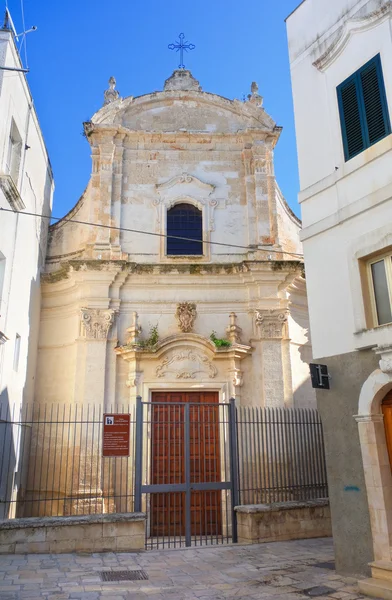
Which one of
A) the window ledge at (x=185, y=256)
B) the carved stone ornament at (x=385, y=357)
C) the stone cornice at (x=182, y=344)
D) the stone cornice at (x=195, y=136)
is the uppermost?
the stone cornice at (x=195, y=136)

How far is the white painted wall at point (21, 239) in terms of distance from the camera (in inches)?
440

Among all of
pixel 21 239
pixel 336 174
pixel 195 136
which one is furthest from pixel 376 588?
pixel 195 136

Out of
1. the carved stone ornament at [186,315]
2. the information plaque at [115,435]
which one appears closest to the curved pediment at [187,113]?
the carved stone ornament at [186,315]

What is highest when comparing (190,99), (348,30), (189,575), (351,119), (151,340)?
(190,99)

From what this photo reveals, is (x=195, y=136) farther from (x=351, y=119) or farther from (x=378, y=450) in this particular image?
(x=378, y=450)

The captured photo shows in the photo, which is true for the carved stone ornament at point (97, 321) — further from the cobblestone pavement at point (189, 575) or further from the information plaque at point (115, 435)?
the cobblestone pavement at point (189, 575)

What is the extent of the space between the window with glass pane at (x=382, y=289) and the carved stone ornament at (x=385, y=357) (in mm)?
478

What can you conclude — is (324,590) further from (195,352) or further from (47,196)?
(47,196)

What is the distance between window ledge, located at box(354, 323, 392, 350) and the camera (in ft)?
22.1

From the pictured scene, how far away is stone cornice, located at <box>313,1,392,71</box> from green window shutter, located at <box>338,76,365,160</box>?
618 millimetres

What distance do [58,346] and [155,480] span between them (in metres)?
4.42

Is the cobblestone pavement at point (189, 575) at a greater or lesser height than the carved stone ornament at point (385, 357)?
lesser

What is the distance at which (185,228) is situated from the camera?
589 inches

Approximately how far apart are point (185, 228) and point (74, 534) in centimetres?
876
